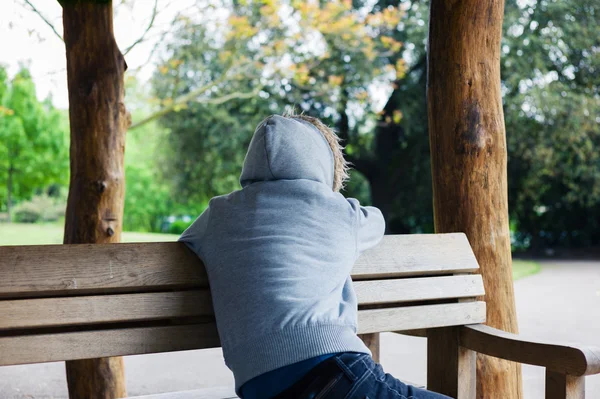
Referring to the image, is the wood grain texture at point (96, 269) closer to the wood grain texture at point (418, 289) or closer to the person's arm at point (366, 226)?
the person's arm at point (366, 226)

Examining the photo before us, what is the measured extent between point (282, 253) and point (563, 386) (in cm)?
110

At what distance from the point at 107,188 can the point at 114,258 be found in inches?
57.4

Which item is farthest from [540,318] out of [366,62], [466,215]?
[366,62]

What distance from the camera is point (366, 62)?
46.6 feet

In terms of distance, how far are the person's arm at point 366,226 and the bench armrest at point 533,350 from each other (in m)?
0.67

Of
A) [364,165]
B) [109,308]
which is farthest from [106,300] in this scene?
[364,165]

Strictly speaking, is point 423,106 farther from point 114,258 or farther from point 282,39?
point 114,258

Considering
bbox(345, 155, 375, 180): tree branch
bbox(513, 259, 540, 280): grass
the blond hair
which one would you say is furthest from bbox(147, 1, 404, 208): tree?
the blond hair

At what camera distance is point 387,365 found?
5.84 m

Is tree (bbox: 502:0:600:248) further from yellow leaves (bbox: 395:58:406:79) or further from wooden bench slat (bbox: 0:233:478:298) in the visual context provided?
wooden bench slat (bbox: 0:233:478:298)

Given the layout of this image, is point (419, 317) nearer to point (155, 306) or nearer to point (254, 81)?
point (155, 306)

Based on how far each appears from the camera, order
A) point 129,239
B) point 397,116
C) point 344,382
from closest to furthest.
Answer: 1. point 344,382
2. point 397,116
3. point 129,239

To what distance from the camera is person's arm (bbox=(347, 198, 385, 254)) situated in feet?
7.43

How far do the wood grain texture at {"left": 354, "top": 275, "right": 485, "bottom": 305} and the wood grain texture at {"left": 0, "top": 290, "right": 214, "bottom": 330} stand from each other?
2.13 feet
